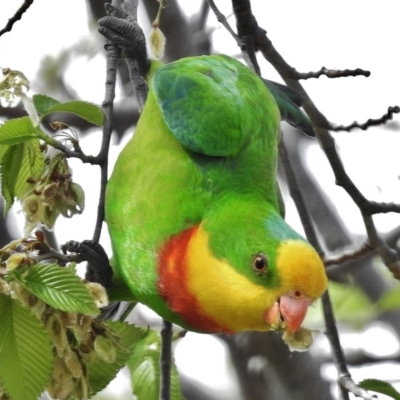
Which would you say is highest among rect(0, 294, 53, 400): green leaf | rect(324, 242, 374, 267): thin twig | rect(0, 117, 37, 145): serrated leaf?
rect(324, 242, 374, 267): thin twig

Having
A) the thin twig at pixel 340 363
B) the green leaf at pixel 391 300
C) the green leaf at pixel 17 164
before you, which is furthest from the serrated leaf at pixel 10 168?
the green leaf at pixel 391 300

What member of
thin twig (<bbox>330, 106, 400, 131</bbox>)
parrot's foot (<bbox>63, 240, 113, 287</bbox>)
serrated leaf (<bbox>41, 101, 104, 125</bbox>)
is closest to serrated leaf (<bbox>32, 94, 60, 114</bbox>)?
serrated leaf (<bbox>41, 101, 104, 125</bbox>)

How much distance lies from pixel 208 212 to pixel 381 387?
0.65 metres

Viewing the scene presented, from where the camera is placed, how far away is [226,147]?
234 cm

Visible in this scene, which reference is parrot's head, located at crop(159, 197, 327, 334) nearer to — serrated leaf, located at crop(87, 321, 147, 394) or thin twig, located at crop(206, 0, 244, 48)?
serrated leaf, located at crop(87, 321, 147, 394)

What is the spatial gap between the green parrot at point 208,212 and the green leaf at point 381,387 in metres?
0.28

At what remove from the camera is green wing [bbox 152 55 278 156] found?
7.66 ft

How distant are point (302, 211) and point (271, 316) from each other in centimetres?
72

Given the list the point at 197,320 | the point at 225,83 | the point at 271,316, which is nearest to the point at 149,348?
the point at 197,320

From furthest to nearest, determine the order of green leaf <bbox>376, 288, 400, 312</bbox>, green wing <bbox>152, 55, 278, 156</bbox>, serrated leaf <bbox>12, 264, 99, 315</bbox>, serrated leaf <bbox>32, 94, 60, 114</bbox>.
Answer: green leaf <bbox>376, 288, 400, 312</bbox>, green wing <bbox>152, 55, 278, 156</bbox>, serrated leaf <bbox>32, 94, 60, 114</bbox>, serrated leaf <bbox>12, 264, 99, 315</bbox>

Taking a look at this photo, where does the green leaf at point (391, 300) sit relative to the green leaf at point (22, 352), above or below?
above

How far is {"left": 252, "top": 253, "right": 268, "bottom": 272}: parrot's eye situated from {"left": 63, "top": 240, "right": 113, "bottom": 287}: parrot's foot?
45 cm

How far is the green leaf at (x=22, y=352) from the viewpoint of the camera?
1480 mm

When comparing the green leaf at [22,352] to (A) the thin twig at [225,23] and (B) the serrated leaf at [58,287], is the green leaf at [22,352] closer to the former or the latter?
(B) the serrated leaf at [58,287]
